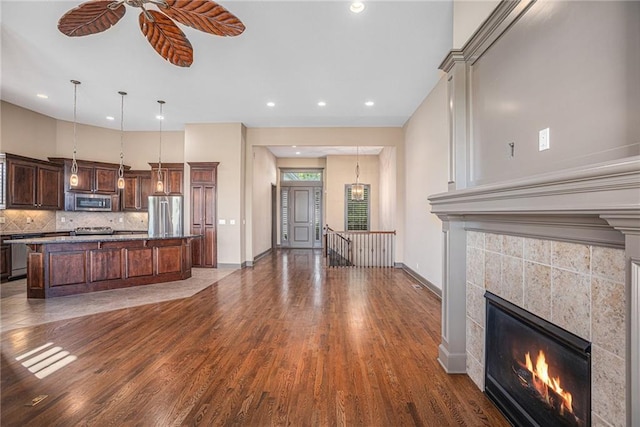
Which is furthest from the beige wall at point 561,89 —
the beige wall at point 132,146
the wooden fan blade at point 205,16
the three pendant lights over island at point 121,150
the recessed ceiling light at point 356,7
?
the beige wall at point 132,146

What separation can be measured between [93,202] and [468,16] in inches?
328

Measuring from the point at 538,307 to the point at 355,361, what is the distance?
1590 millimetres

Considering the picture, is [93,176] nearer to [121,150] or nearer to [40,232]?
[121,150]

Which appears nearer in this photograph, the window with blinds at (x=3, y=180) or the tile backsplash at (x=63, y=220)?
the window with blinds at (x=3, y=180)

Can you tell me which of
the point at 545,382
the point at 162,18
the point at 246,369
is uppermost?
the point at 162,18

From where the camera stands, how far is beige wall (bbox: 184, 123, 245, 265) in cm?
704

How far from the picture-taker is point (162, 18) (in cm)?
261

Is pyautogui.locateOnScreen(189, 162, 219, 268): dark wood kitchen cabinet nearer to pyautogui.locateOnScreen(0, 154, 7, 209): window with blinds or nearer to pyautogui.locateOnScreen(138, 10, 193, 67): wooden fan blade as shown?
pyautogui.locateOnScreen(0, 154, 7, 209): window with blinds

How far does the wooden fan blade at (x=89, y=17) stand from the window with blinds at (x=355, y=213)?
8.48 meters

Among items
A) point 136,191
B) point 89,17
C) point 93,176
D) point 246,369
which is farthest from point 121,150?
point 246,369

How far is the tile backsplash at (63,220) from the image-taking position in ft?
19.0

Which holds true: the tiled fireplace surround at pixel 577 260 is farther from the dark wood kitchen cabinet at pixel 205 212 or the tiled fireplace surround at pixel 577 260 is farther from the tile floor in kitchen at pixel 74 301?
the dark wood kitchen cabinet at pixel 205 212

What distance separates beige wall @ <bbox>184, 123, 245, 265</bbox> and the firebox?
19.6 ft

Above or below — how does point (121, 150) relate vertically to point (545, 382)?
above
